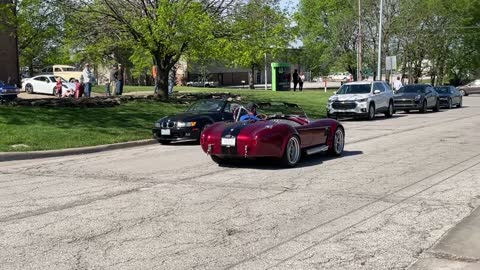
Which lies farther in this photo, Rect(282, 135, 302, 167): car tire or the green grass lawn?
the green grass lawn

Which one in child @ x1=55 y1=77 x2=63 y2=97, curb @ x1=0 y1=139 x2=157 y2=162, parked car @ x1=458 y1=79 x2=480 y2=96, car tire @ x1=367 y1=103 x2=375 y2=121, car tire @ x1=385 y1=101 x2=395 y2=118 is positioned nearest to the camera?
curb @ x1=0 y1=139 x2=157 y2=162

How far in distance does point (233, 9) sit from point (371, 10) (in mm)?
33664

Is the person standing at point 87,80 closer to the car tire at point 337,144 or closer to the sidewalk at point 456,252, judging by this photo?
the car tire at point 337,144

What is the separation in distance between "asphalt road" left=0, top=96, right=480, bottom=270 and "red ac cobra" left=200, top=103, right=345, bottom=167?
0.35 meters

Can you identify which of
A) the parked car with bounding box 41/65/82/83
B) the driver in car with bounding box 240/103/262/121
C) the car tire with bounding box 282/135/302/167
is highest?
the parked car with bounding box 41/65/82/83

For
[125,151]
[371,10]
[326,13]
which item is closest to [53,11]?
[125,151]

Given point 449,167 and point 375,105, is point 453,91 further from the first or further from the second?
point 449,167

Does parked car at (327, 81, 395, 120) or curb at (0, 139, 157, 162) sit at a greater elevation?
parked car at (327, 81, 395, 120)

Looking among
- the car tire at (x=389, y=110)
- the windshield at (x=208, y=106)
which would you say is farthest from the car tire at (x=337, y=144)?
the car tire at (x=389, y=110)

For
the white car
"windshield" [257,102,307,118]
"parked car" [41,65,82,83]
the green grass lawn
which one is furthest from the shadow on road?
"parked car" [41,65,82,83]

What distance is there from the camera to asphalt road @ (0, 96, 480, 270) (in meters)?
5.59

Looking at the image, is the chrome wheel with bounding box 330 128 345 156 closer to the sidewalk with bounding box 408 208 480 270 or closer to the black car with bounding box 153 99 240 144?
the black car with bounding box 153 99 240 144

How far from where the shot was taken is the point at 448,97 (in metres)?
34.0

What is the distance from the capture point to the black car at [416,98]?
29906mm
